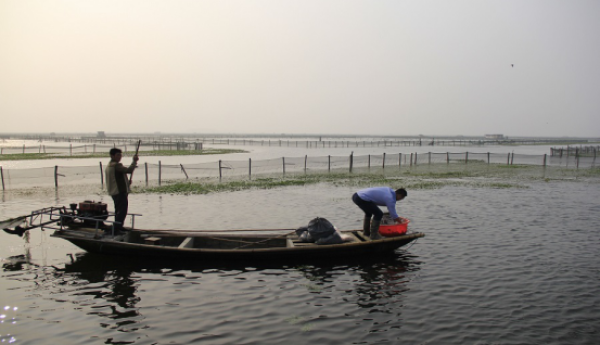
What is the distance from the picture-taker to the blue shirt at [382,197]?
34.0 ft

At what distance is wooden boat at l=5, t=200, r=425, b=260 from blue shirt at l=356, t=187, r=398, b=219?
0.77m

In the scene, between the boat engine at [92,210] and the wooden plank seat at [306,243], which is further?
the boat engine at [92,210]

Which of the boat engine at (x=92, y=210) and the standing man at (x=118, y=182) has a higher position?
the standing man at (x=118, y=182)

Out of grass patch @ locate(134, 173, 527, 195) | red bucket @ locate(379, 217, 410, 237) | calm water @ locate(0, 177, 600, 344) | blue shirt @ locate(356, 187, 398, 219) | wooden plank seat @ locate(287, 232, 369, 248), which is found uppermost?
blue shirt @ locate(356, 187, 398, 219)

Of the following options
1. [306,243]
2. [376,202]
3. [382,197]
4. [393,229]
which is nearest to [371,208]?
[376,202]

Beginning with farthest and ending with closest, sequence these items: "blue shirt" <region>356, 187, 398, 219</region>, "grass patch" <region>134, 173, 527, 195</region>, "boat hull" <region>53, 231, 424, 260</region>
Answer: "grass patch" <region>134, 173, 527, 195</region> < "blue shirt" <region>356, 187, 398, 219</region> < "boat hull" <region>53, 231, 424, 260</region>

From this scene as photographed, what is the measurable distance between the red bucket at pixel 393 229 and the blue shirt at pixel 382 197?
68cm

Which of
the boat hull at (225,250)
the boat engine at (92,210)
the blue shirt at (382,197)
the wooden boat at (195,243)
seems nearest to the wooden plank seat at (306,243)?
the wooden boat at (195,243)

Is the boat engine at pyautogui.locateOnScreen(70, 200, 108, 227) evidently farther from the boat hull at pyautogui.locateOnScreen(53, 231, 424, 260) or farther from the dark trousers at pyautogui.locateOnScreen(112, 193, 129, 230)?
the boat hull at pyautogui.locateOnScreen(53, 231, 424, 260)

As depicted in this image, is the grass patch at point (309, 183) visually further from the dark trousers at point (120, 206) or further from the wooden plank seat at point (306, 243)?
the wooden plank seat at point (306, 243)

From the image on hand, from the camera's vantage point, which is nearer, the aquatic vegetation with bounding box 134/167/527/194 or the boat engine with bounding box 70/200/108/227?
the boat engine with bounding box 70/200/108/227

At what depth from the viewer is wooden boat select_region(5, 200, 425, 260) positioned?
32.9 feet

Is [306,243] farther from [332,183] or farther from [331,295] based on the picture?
[332,183]

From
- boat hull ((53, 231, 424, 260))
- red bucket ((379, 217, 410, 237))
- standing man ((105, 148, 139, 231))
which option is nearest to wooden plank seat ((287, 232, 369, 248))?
boat hull ((53, 231, 424, 260))
